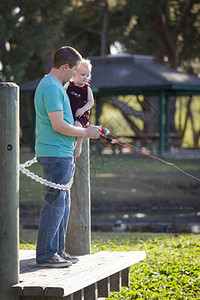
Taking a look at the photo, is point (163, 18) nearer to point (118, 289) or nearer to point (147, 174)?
point (147, 174)

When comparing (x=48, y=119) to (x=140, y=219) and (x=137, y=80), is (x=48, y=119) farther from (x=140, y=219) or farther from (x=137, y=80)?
(x=137, y=80)

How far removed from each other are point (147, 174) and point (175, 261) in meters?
9.42

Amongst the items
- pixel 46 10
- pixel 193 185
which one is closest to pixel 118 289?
pixel 193 185

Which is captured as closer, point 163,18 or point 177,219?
point 177,219

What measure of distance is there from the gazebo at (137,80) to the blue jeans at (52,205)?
A: 16.9m

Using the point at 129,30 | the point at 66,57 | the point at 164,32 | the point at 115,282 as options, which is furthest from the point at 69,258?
the point at 129,30

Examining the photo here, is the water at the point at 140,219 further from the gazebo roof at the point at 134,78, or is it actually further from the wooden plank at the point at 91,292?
the gazebo roof at the point at 134,78

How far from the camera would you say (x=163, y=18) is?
27.9m

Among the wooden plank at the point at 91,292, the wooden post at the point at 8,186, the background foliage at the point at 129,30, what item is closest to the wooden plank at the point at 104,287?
the wooden plank at the point at 91,292

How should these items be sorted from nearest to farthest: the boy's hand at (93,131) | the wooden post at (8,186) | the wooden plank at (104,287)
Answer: the wooden post at (8,186) → the boy's hand at (93,131) → the wooden plank at (104,287)

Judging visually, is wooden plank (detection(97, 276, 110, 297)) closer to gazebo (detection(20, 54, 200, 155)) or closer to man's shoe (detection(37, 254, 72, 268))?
man's shoe (detection(37, 254, 72, 268))

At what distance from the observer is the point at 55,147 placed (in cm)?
463

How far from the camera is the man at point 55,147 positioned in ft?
15.1

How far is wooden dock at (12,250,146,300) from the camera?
4.08 meters
